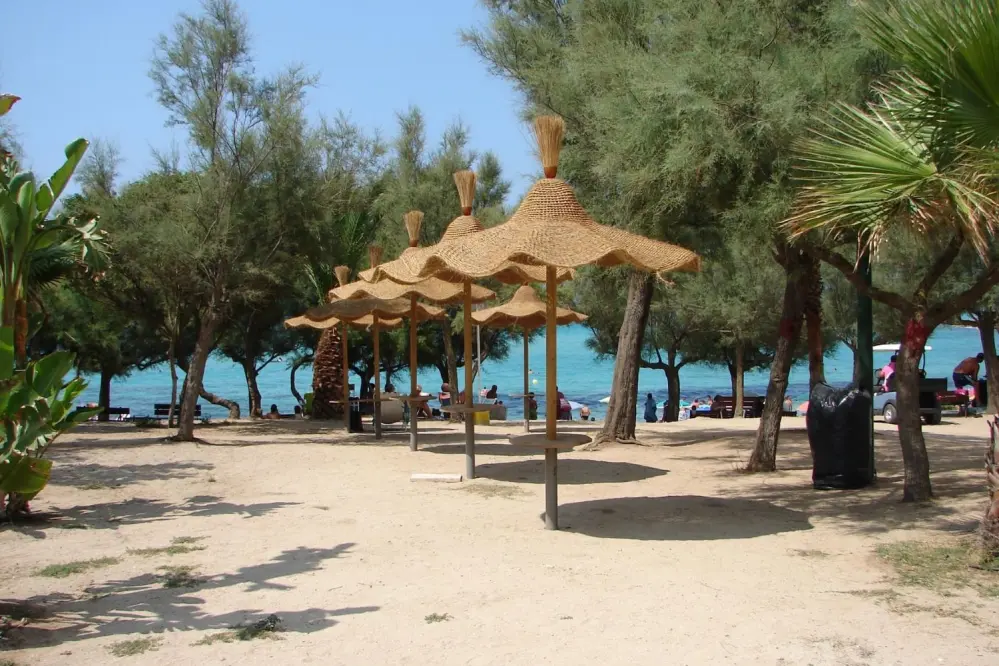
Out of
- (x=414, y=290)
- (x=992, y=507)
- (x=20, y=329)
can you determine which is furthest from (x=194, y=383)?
(x=992, y=507)

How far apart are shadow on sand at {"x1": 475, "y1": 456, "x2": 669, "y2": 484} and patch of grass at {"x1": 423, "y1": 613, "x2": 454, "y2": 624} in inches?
203

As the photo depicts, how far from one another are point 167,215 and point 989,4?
46.6ft

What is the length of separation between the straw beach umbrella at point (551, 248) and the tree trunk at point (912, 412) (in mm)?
1873

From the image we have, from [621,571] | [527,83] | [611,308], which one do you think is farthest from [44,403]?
[611,308]

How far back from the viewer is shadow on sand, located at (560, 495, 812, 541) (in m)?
7.12

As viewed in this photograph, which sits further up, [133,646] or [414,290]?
[414,290]

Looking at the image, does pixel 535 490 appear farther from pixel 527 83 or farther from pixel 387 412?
pixel 387 412

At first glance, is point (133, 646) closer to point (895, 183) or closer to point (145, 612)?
point (145, 612)

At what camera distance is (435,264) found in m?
8.30

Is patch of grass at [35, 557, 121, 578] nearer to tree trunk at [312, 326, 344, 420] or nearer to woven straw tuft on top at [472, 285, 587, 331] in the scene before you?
woven straw tuft on top at [472, 285, 587, 331]

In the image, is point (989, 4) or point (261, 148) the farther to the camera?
point (261, 148)

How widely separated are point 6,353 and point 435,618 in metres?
2.61

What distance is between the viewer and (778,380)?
10.4 metres

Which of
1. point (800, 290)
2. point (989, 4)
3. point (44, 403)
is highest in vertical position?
point (989, 4)
